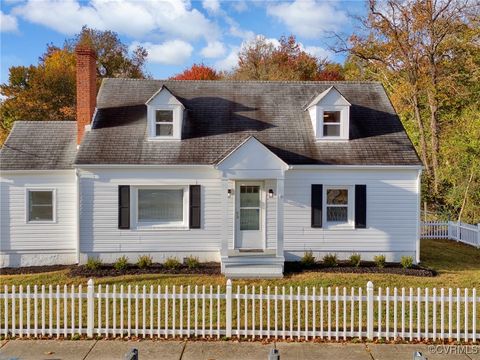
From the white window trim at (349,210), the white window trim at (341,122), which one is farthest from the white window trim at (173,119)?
the white window trim at (349,210)

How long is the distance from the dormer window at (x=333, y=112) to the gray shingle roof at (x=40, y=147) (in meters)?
8.92

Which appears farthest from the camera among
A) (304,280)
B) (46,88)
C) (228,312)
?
(46,88)

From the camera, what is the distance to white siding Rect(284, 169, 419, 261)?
575 inches

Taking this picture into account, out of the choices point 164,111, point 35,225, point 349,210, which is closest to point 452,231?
point 349,210

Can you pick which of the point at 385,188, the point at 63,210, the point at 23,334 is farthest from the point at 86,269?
the point at 385,188

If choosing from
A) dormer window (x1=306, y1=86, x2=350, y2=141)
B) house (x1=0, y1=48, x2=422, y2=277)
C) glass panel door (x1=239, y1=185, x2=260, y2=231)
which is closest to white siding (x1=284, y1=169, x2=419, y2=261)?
house (x1=0, y1=48, x2=422, y2=277)

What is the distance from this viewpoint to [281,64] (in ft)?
131

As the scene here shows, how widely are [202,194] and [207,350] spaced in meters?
7.28

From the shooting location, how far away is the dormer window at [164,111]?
1488cm

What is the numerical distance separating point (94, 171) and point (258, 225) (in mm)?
5946

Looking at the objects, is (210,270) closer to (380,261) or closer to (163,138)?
(163,138)

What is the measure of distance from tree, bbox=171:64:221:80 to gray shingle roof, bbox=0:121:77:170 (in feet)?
87.0

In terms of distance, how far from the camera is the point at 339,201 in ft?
48.6

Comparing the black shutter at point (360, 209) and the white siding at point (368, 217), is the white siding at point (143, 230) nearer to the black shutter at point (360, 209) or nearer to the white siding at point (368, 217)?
the white siding at point (368, 217)
